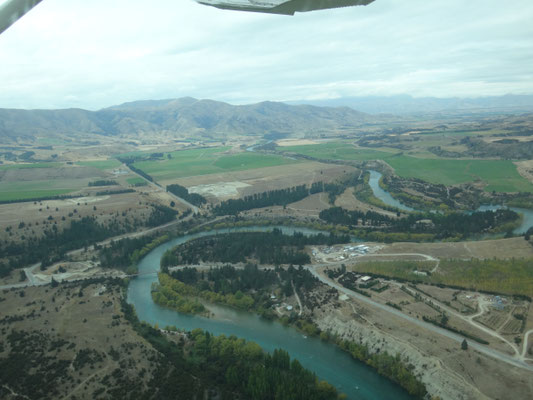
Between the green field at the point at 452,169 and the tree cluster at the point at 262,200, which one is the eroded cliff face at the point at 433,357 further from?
the green field at the point at 452,169

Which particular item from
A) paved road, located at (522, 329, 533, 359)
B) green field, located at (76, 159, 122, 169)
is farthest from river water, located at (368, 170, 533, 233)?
green field, located at (76, 159, 122, 169)

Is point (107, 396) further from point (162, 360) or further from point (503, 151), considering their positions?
point (503, 151)

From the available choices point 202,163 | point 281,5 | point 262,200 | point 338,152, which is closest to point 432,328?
point 281,5

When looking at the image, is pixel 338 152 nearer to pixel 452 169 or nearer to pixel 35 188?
pixel 452 169

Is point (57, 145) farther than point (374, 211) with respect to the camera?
Yes

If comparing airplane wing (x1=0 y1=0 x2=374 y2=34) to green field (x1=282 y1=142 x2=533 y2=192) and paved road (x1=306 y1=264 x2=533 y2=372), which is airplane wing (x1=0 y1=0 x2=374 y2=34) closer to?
paved road (x1=306 y1=264 x2=533 y2=372)

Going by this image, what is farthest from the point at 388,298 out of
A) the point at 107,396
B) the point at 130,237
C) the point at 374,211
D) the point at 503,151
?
the point at 503,151
